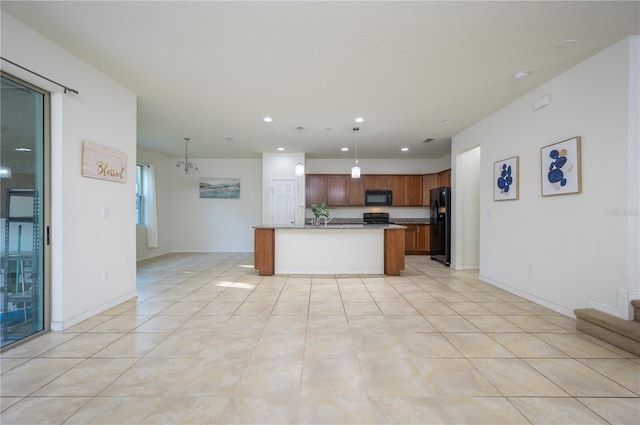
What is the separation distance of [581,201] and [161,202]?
8656 millimetres

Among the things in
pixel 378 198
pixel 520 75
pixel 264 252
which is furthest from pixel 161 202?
pixel 520 75

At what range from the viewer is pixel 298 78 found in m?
3.35

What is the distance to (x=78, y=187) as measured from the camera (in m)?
2.98

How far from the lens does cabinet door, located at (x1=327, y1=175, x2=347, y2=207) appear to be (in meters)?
7.99

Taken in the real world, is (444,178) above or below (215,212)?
above

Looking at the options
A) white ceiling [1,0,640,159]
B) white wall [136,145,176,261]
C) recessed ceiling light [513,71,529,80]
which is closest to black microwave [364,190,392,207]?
white ceiling [1,0,640,159]

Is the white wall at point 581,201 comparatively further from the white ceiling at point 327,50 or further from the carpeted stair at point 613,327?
the white ceiling at point 327,50

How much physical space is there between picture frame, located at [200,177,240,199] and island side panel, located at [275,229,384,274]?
3.51 meters

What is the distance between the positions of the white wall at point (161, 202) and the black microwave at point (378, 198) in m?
5.67

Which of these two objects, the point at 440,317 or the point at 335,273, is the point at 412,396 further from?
the point at 335,273

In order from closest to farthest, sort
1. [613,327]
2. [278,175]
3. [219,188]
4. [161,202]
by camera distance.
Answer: [613,327] < [278,175] < [161,202] < [219,188]

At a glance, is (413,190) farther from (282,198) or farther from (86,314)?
(86,314)

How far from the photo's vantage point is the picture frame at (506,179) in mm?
4027

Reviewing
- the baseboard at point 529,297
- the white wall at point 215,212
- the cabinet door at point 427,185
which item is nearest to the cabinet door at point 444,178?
the cabinet door at point 427,185
